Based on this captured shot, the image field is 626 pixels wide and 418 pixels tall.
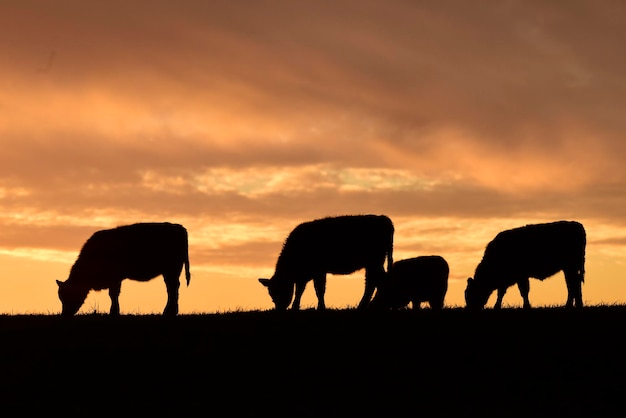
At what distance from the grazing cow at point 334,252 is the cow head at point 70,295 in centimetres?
677

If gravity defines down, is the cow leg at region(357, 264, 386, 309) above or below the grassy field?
above

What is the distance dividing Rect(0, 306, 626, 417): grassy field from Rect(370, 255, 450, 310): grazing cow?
1187cm

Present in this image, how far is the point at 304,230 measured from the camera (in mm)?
A: 28281

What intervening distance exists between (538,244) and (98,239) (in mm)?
14842

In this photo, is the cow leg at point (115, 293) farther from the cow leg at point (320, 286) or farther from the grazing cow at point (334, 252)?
the cow leg at point (320, 286)

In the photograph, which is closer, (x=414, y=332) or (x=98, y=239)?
(x=414, y=332)

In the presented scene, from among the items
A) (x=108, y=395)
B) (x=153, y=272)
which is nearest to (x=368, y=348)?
(x=108, y=395)

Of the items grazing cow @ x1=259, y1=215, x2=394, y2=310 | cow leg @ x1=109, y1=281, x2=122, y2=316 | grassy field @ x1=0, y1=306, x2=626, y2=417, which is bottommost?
grassy field @ x1=0, y1=306, x2=626, y2=417

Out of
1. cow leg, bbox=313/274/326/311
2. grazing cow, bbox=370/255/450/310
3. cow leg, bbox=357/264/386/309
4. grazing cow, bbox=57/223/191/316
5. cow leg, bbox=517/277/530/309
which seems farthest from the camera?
grazing cow, bbox=370/255/450/310

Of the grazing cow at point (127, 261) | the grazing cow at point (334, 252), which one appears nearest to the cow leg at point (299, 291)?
the grazing cow at point (334, 252)

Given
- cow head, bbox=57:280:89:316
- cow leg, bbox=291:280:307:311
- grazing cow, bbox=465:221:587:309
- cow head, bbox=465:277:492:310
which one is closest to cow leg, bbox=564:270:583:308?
grazing cow, bbox=465:221:587:309

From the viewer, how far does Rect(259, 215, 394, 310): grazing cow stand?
1077 inches

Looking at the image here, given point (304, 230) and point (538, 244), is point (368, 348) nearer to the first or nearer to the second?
point (304, 230)

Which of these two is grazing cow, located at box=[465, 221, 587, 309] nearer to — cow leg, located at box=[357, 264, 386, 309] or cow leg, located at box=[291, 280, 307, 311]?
cow leg, located at box=[357, 264, 386, 309]
